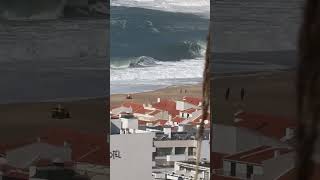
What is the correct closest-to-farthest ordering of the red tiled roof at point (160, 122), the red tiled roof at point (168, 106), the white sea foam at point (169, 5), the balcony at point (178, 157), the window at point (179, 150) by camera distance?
the balcony at point (178, 157)
the window at point (179, 150)
the red tiled roof at point (160, 122)
the red tiled roof at point (168, 106)
the white sea foam at point (169, 5)

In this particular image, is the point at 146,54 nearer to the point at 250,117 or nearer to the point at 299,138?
the point at 250,117

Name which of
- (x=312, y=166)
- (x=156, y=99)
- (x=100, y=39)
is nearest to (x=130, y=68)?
(x=156, y=99)

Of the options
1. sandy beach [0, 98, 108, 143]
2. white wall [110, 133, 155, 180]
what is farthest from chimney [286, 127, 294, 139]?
white wall [110, 133, 155, 180]

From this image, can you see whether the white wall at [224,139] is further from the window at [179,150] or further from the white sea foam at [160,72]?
the white sea foam at [160,72]

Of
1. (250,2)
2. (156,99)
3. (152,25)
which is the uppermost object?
(250,2)

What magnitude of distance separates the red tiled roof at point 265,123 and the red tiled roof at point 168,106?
5.47 metres

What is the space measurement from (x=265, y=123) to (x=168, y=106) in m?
6.22

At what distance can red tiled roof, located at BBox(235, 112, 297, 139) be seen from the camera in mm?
3126

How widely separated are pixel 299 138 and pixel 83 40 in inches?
121

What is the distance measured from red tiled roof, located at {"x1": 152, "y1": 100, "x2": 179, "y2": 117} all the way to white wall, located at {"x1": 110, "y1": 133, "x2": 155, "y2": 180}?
11.3 ft

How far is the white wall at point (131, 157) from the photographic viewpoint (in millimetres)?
4883

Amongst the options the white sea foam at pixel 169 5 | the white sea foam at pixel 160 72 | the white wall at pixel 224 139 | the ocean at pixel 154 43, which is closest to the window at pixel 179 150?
the ocean at pixel 154 43

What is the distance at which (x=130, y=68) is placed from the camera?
9828 mm

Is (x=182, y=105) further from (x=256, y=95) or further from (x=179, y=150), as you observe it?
(x=256, y=95)
